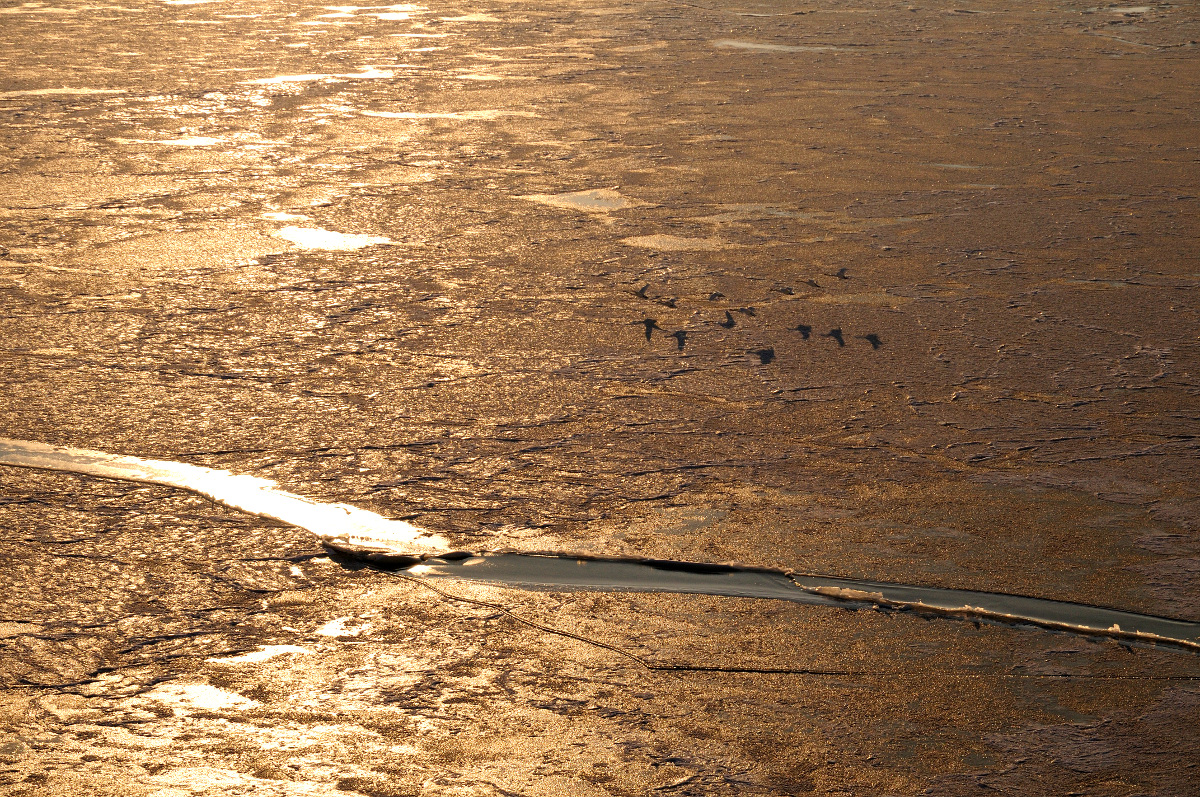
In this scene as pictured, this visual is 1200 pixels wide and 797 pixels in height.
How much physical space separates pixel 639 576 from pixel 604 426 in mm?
738

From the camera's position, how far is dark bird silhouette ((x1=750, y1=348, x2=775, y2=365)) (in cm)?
374

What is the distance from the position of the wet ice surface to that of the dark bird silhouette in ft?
0.06

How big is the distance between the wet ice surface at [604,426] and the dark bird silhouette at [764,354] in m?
0.02

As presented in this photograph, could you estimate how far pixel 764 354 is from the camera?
12.4 ft

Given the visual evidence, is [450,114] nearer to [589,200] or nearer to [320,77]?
[320,77]

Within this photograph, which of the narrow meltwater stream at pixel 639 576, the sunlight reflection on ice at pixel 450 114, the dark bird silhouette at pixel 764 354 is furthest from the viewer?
the sunlight reflection on ice at pixel 450 114

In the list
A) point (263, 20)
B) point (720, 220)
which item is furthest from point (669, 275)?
point (263, 20)

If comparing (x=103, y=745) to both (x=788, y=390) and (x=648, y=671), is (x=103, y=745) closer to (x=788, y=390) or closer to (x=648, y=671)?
(x=648, y=671)

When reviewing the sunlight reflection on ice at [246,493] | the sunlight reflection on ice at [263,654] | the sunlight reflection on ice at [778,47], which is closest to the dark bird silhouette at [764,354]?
the sunlight reflection on ice at [246,493]

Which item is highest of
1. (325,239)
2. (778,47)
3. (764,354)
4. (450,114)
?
(778,47)

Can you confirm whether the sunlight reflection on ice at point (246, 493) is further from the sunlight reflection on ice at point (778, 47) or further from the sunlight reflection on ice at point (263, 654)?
the sunlight reflection on ice at point (778, 47)

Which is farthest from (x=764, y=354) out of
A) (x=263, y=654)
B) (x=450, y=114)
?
(x=450, y=114)

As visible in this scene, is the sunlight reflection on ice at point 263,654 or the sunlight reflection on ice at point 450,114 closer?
the sunlight reflection on ice at point 263,654

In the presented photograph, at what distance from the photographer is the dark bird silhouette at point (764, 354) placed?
12.3 ft
